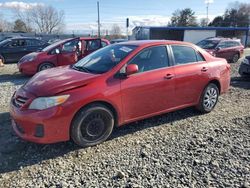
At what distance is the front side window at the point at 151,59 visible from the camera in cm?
433

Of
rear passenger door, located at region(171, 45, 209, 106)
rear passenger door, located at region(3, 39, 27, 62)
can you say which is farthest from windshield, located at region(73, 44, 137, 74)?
rear passenger door, located at region(3, 39, 27, 62)

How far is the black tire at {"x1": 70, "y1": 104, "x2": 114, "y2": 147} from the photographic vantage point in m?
3.71

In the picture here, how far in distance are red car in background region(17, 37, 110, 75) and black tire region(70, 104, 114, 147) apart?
6.05m

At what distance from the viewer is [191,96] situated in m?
5.04

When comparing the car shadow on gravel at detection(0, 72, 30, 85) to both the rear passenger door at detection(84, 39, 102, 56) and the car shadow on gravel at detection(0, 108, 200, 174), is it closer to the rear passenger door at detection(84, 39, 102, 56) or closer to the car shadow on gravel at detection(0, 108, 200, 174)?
the rear passenger door at detection(84, 39, 102, 56)

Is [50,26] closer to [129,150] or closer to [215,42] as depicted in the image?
[215,42]

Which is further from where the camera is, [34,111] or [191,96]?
[191,96]

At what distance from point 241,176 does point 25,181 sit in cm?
270

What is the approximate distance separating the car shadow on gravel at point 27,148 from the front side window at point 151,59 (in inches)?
42.9

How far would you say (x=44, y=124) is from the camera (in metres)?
3.50

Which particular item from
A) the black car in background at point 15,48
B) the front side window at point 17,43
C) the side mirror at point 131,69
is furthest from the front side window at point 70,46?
the side mirror at point 131,69

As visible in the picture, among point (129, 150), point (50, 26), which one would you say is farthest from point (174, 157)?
point (50, 26)

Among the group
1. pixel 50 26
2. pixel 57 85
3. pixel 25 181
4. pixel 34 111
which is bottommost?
pixel 25 181

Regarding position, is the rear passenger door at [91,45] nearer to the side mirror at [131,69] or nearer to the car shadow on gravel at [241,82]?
the car shadow on gravel at [241,82]
